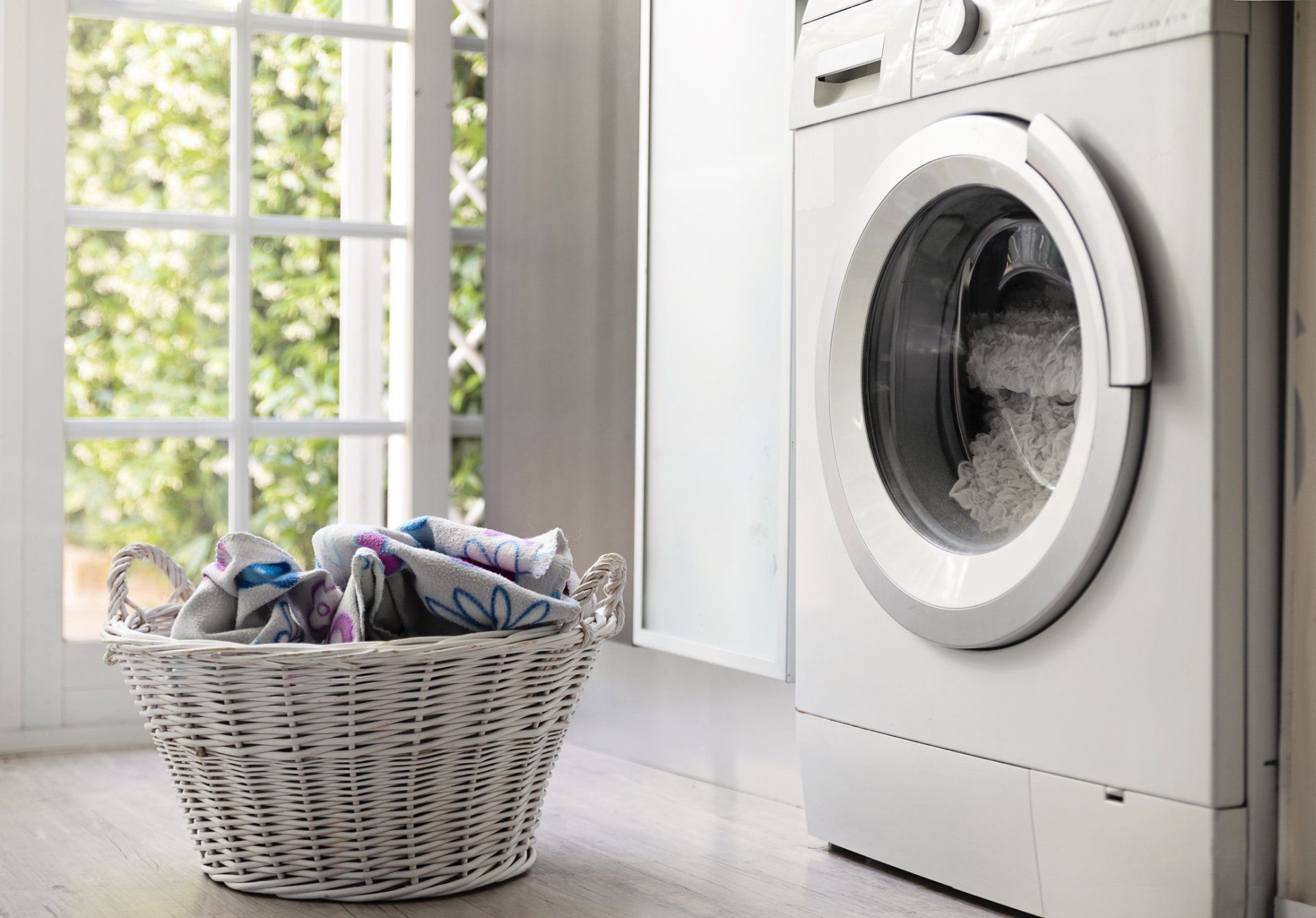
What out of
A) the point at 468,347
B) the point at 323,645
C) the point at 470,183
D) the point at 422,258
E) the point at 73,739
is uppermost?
the point at 470,183

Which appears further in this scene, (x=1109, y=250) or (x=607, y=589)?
(x=607, y=589)

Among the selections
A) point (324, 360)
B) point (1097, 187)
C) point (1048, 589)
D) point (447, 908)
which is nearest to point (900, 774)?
point (1048, 589)

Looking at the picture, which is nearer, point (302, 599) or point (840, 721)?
point (302, 599)

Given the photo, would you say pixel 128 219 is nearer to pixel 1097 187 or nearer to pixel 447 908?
pixel 447 908

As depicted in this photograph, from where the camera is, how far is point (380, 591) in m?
1.18

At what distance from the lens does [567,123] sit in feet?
6.54

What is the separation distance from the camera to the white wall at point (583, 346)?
1.75m

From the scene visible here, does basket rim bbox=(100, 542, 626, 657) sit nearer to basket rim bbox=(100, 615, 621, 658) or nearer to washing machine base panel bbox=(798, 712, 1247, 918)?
basket rim bbox=(100, 615, 621, 658)

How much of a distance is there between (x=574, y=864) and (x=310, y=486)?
1.03m

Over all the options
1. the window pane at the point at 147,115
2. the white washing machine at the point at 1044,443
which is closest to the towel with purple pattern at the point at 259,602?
the white washing machine at the point at 1044,443

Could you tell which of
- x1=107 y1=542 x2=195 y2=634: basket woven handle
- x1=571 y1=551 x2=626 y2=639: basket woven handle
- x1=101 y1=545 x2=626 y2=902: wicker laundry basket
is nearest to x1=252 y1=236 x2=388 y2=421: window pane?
x1=107 y1=542 x2=195 y2=634: basket woven handle

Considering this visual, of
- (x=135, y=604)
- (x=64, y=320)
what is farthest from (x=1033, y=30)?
(x=64, y=320)

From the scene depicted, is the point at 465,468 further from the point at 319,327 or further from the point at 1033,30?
the point at 1033,30

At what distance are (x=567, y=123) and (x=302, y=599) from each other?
102cm
